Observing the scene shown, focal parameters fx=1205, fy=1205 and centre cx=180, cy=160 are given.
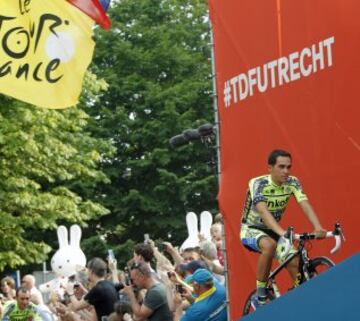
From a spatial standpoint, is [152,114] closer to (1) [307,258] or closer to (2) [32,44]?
(2) [32,44]

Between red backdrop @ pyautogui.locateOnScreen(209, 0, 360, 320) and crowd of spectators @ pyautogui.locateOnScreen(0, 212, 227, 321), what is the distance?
0.38m

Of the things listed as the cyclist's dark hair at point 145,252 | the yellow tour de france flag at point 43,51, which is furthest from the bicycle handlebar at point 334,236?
the yellow tour de france flag at point 43,51

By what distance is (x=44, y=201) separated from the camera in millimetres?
35000

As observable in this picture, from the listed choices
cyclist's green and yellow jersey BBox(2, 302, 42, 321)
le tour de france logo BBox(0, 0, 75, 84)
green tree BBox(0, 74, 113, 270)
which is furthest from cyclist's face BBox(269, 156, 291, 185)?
green tree BBox(0, 74, 113, 270)

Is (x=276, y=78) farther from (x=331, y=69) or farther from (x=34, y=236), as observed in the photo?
(x=34, y=236)

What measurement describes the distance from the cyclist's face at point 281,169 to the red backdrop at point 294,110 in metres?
0.95

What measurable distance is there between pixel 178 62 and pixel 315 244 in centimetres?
3815

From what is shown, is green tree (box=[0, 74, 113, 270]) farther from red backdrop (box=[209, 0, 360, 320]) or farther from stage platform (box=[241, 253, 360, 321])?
stage platform (box=[241, 253, 360, 321])

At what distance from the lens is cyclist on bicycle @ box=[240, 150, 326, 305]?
10.3 m

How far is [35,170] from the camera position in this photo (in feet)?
115

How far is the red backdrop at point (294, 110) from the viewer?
11094mm

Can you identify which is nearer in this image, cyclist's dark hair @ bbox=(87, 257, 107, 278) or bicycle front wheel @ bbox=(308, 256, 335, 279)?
bicycle front wheel @ bbox=(308, 256, 335, 279)

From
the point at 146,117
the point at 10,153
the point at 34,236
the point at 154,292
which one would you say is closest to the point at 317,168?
the point at 154,292

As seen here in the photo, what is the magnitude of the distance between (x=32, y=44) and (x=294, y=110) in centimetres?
342
